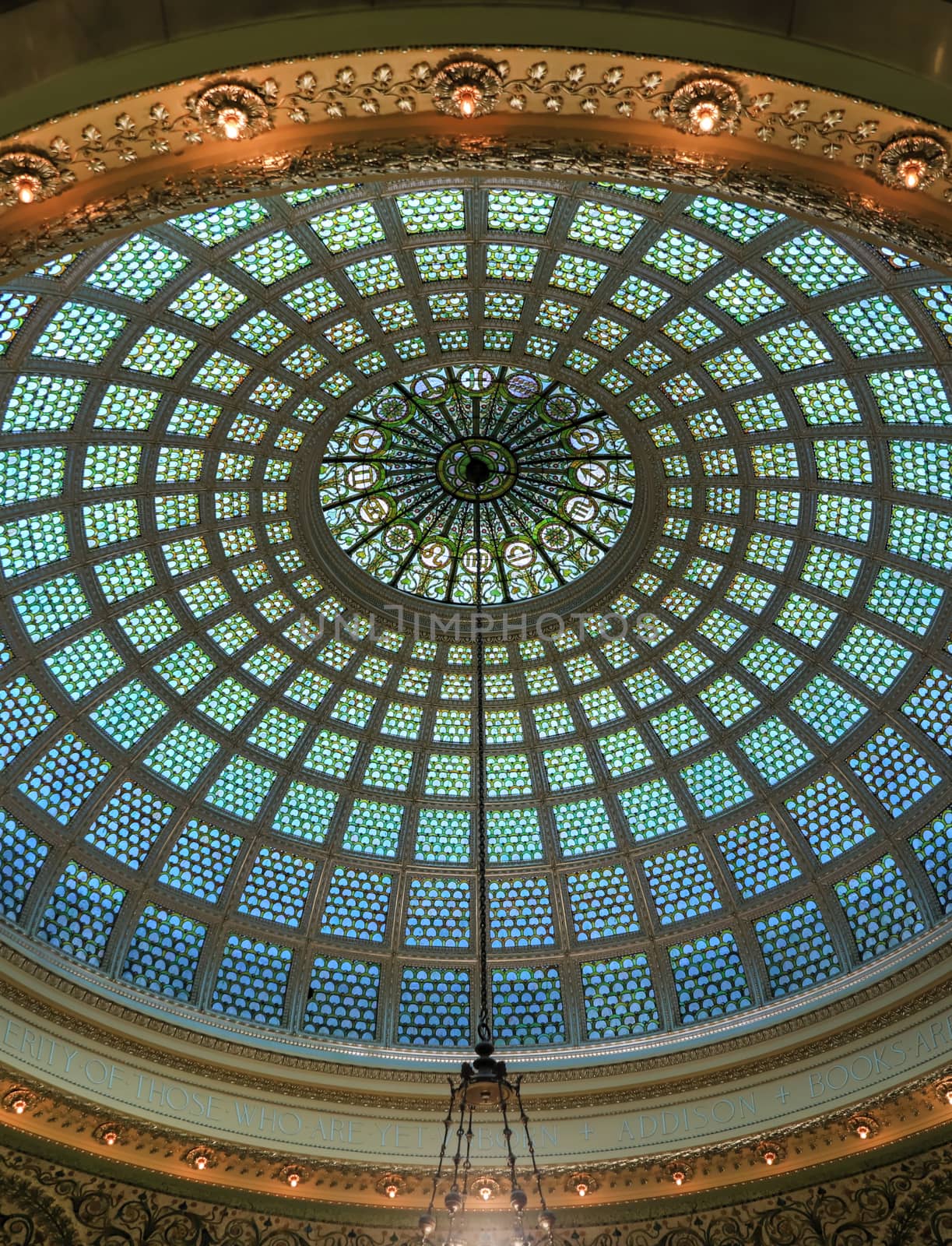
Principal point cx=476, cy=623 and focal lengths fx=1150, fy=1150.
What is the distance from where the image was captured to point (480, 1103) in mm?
13453

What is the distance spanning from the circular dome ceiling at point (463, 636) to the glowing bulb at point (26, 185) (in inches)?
299

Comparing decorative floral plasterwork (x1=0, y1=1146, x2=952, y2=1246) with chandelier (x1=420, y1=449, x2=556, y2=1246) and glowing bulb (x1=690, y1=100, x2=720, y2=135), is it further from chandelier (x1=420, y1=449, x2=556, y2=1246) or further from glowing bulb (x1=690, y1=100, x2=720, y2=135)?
glowing bulb (x1=690, y1=100, x2=720, y2=135)

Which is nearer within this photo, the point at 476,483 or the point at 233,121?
the point at 233,121

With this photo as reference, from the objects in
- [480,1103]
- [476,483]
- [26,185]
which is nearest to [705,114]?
[26,185]

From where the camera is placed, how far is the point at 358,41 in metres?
7.20

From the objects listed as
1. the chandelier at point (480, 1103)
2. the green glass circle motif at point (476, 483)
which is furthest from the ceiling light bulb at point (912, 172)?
the green glass circle motif at point (476, 483)

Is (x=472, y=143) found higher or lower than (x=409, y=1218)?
higher

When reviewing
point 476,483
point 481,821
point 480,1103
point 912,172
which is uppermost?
point 476,483

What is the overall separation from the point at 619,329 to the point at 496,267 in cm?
213

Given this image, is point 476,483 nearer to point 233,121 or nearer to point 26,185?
point 233,121

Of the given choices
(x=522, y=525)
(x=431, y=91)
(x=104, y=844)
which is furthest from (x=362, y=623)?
(x=431, y=91)

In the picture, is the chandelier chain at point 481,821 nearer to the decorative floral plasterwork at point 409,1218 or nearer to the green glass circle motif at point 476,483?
the green glass circle motif at point 476,483

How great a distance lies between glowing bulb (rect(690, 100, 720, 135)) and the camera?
7473 mm

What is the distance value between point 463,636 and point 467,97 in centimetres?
1366
